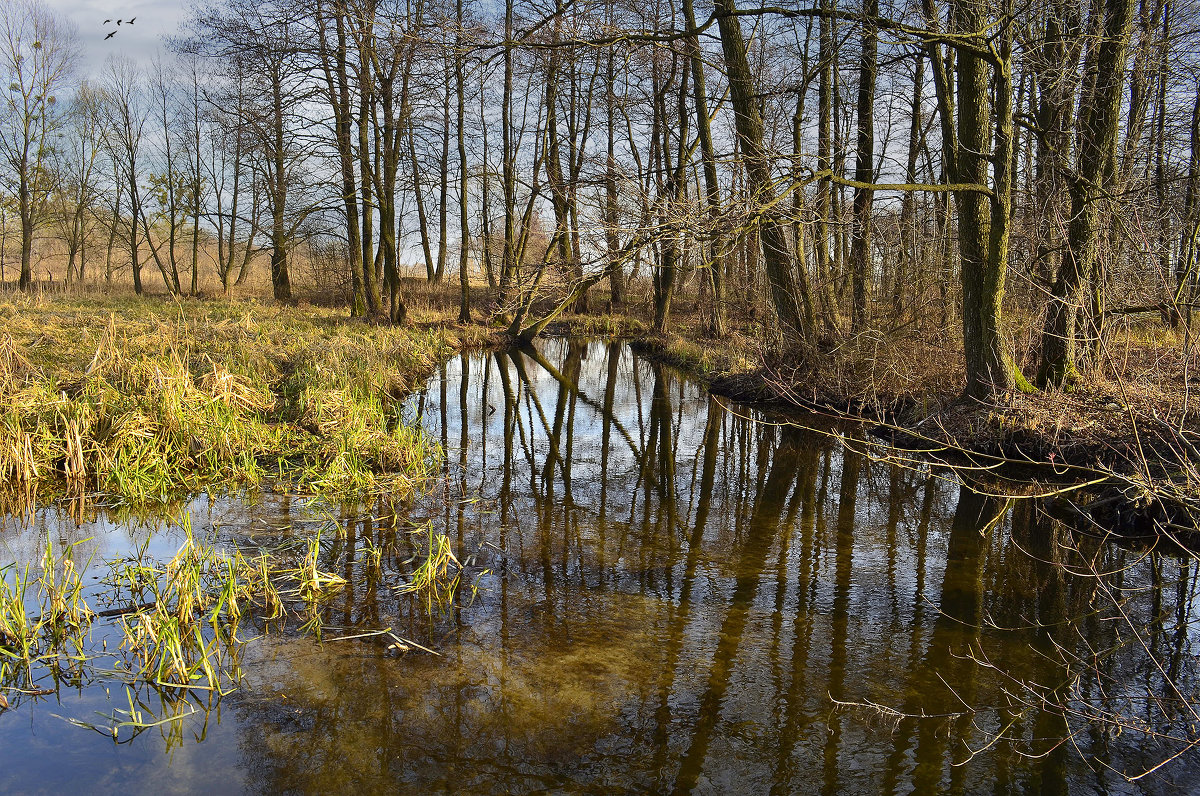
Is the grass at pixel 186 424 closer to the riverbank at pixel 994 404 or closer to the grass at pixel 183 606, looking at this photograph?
the grass at pixel 183 606

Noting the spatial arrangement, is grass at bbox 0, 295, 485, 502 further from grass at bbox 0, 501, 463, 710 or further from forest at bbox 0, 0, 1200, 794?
grass at bbox 0, 501, 463, 710

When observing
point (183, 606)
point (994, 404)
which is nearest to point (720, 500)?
point (994, 404)

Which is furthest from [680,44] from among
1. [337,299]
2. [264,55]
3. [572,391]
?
[337,299]

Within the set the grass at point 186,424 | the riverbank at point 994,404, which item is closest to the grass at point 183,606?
the grass at point 186,424

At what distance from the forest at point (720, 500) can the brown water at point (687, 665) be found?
0.09 ft

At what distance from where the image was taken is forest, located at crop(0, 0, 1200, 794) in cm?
352

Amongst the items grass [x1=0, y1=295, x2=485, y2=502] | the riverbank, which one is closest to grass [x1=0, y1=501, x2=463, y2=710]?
grass [x1=0, y1=295, x2=485, y2=502]

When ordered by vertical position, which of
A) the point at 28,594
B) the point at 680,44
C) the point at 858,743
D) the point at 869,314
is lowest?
the point at 858,743

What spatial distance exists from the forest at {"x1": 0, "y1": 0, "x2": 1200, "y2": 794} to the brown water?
26 mm

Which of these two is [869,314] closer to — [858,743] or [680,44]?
[680,44]

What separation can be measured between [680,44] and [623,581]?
12.0 m

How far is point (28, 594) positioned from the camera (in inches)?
182

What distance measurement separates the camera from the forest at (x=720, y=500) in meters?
3.52


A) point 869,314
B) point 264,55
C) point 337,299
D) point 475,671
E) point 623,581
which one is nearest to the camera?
point 475,671
